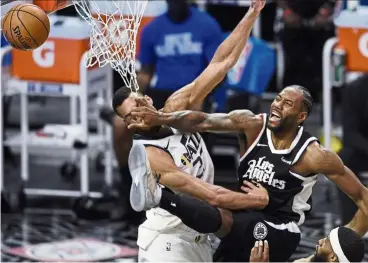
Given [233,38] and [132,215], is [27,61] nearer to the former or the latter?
[132,215]

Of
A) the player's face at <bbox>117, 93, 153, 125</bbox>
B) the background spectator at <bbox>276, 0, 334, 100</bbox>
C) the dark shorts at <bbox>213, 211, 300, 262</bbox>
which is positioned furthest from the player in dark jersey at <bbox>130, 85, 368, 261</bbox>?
the background spectator at <bbox>276, 0, 334, 100</bbox>

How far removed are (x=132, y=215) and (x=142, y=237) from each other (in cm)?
298

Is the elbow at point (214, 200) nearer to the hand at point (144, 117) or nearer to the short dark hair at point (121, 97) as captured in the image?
the hand at point (144, 117)

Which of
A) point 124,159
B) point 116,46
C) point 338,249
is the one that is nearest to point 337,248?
point 338,249

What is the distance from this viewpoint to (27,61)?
11859mm

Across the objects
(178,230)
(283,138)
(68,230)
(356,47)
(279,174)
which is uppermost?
(356,47)

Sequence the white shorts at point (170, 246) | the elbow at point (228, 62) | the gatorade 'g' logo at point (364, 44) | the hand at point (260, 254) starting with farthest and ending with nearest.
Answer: the gatorade 'g' logo at point (364, 44)
the elbow at point (228, 62)
the white shorts at point (170, 246)
the hand at point (260, 254)

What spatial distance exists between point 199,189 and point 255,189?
0.36m

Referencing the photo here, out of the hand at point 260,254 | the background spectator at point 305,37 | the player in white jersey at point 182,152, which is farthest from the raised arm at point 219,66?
the background spectator at point 305,37

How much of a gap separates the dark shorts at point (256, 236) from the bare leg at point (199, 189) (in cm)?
8

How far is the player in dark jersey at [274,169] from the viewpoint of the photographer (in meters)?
8.36

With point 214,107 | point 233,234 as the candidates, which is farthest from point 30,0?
point 214,107

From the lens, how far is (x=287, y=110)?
8383 millimetres

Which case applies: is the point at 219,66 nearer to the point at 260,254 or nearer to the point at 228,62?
the point at 228,62
